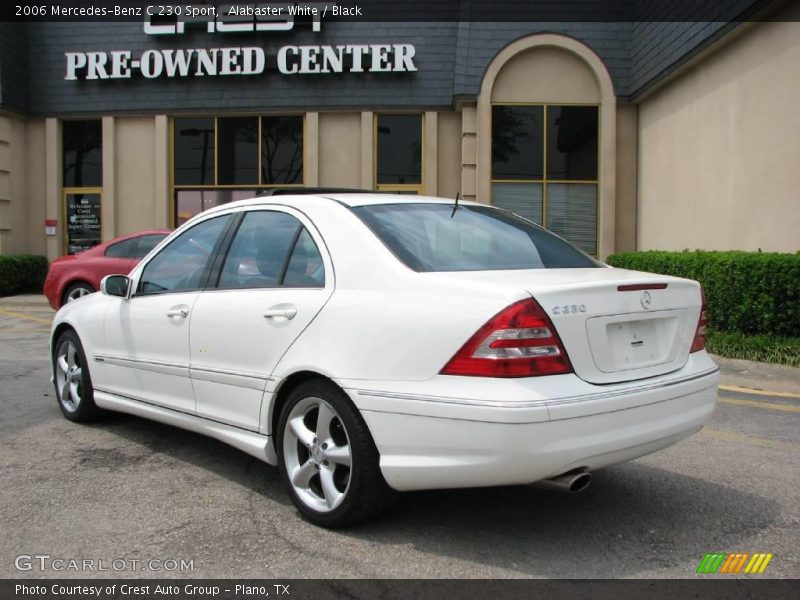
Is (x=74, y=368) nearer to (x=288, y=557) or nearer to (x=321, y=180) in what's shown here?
(x=288, y=557)

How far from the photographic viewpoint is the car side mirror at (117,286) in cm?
480

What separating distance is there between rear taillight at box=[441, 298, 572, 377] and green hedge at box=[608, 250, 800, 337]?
6.33 m

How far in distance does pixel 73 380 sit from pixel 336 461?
9.67 ft

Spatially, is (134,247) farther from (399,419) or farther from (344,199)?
(399,419)

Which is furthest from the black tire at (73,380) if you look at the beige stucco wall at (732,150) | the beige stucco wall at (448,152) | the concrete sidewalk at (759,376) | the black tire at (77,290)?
the beige stucco wall at (448,152)

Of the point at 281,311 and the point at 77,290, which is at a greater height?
the point at 281,311

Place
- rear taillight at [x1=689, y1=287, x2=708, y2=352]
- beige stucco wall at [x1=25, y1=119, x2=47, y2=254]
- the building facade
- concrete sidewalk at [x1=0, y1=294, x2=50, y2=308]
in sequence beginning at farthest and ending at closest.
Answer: beige stucco wall at [x1=25, y1=119, x2=47, y2=254]
the building facade
concrete sidewalk at [x1=0, y1=294, x2=50, y2=308]
rear taillight at [x1=689, y1=287, x2=708, y2=352]

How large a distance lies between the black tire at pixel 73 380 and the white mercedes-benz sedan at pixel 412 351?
998 millimetres

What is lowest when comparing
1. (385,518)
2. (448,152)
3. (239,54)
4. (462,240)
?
(385,518)

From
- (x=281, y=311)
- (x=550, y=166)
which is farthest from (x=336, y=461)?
(x=550, y=166)

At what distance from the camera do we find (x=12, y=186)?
1695 centimetres

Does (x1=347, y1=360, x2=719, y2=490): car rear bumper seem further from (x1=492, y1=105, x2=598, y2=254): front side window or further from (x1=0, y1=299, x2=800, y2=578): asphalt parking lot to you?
(x1=492, y1=105, x2=598, y2=254): front side window

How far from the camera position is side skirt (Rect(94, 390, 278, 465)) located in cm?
367

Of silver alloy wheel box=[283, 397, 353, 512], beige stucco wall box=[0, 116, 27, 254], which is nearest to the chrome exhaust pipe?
silver alloy wheel box=[283, 397, 353, 512]
